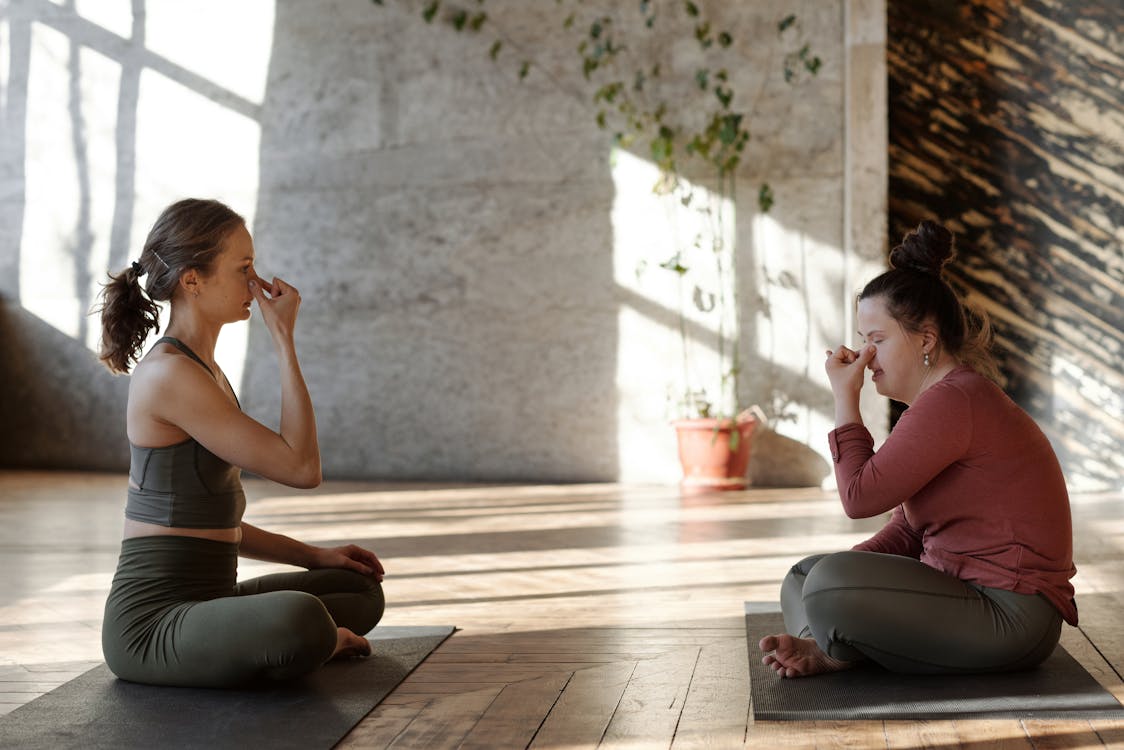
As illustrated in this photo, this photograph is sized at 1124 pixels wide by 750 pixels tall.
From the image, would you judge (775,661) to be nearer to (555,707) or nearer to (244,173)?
(555,707)

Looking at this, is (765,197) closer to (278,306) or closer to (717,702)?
(278,306)

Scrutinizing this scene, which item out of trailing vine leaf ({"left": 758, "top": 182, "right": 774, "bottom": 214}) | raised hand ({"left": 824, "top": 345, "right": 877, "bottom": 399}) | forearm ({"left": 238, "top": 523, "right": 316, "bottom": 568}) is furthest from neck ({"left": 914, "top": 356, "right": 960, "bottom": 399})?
trailing vine leaf ({"left": 758, "top": 182, "right": 774, "bottom": 214})

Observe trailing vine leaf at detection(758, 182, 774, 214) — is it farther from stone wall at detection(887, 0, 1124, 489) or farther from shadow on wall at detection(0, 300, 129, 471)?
shadow on wall at detection(0, 300, 129, 471)

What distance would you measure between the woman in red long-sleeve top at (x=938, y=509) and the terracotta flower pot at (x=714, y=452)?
12.6 ft

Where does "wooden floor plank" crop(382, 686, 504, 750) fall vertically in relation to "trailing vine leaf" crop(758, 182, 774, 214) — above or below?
below

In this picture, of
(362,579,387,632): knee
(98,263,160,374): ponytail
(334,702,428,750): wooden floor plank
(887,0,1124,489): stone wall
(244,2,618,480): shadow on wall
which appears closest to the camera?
(334,702,428,750): wooden floor plank

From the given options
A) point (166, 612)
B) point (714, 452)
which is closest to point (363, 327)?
point (714, 452)

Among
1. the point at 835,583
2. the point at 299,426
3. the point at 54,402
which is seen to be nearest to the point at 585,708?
the point at 835,583

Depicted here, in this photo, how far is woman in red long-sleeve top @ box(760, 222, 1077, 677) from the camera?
7.50 feet

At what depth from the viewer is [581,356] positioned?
22.5 feet

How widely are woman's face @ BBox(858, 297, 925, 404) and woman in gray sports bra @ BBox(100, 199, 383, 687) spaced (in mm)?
1107

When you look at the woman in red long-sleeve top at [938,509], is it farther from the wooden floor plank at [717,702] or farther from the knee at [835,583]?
the wooden floor plank at [717,702]

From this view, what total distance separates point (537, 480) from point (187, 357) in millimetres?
4608

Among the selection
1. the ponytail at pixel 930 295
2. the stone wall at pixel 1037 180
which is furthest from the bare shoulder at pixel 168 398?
the stone wall at pixel 1037 180
